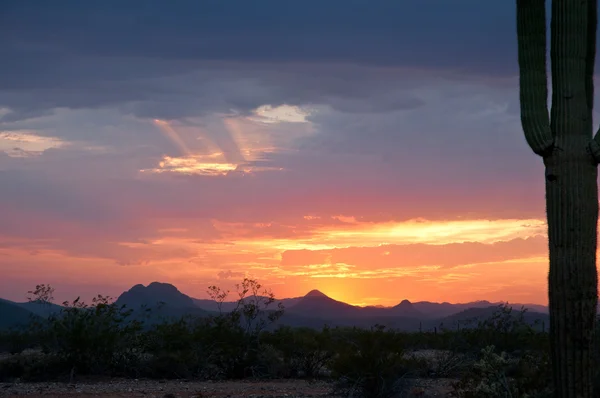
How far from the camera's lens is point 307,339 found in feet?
83.0

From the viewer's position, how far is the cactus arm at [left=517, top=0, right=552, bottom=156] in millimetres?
11828

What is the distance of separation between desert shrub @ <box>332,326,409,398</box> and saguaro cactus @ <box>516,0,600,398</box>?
280 inches

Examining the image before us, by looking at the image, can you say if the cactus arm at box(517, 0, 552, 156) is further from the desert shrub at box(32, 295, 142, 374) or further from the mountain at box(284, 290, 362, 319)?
the mountain at box(284, 290, 362, 319)

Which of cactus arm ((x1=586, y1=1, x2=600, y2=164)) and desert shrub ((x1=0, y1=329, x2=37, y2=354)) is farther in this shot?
desert shrub ((x1=0, y1=329, x2=37, y2=354))

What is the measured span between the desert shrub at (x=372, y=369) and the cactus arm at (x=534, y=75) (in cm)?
782

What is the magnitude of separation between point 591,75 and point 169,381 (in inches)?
631

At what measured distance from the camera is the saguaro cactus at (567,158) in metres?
11.1

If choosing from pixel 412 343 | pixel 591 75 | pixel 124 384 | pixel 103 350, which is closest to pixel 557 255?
pixel 591 75

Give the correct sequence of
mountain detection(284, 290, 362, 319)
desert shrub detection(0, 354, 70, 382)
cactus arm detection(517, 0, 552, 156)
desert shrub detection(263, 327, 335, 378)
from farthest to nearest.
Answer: mountain detection(284, 290, 362, 319), desert shrub detection(263, 327, 335, 378), desert shrub detection(0, 354, 70, 382), cactus arm detection(517, 0, 552, 156)

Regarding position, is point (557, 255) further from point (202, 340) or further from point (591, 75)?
point (202, 340)

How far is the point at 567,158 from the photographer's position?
37.8 ft

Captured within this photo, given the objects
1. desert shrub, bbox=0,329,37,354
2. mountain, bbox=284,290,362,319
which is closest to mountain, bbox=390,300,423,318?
mountain, bbox=284,290,362,319

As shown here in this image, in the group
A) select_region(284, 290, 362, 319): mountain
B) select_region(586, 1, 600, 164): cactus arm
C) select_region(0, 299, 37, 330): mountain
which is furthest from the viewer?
select_region(284, 290, 362, 319): mountain

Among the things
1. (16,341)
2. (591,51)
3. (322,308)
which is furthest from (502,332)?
(322,308)
